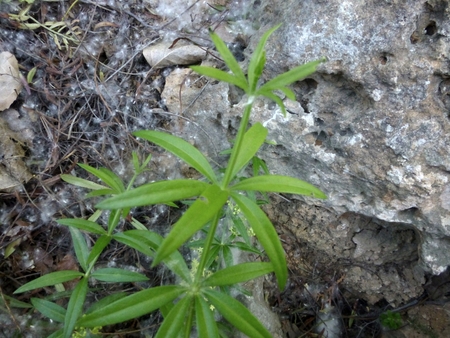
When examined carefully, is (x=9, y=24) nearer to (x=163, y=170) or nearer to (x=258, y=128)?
(x=163, y=170)

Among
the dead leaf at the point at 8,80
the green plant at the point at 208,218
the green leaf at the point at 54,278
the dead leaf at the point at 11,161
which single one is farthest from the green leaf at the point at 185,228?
the dead leaf at the point at 8,80

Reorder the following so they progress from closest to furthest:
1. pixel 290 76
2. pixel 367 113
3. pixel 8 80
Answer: pixel 290 76
pixel 367 113
pixel 8 80

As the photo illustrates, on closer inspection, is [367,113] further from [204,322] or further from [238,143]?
[204,322]

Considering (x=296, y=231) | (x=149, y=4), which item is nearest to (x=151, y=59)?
(x=149, y=4)

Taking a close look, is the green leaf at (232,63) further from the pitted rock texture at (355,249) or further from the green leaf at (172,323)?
the pitted rock texture at (355,249)

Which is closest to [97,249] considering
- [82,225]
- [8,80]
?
[82,225]

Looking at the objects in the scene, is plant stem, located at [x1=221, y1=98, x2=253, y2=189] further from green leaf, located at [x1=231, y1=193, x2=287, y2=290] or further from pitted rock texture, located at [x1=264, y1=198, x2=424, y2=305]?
pitted rock texture, located at [x1=264, y1=198, x2=424, y2=305]
